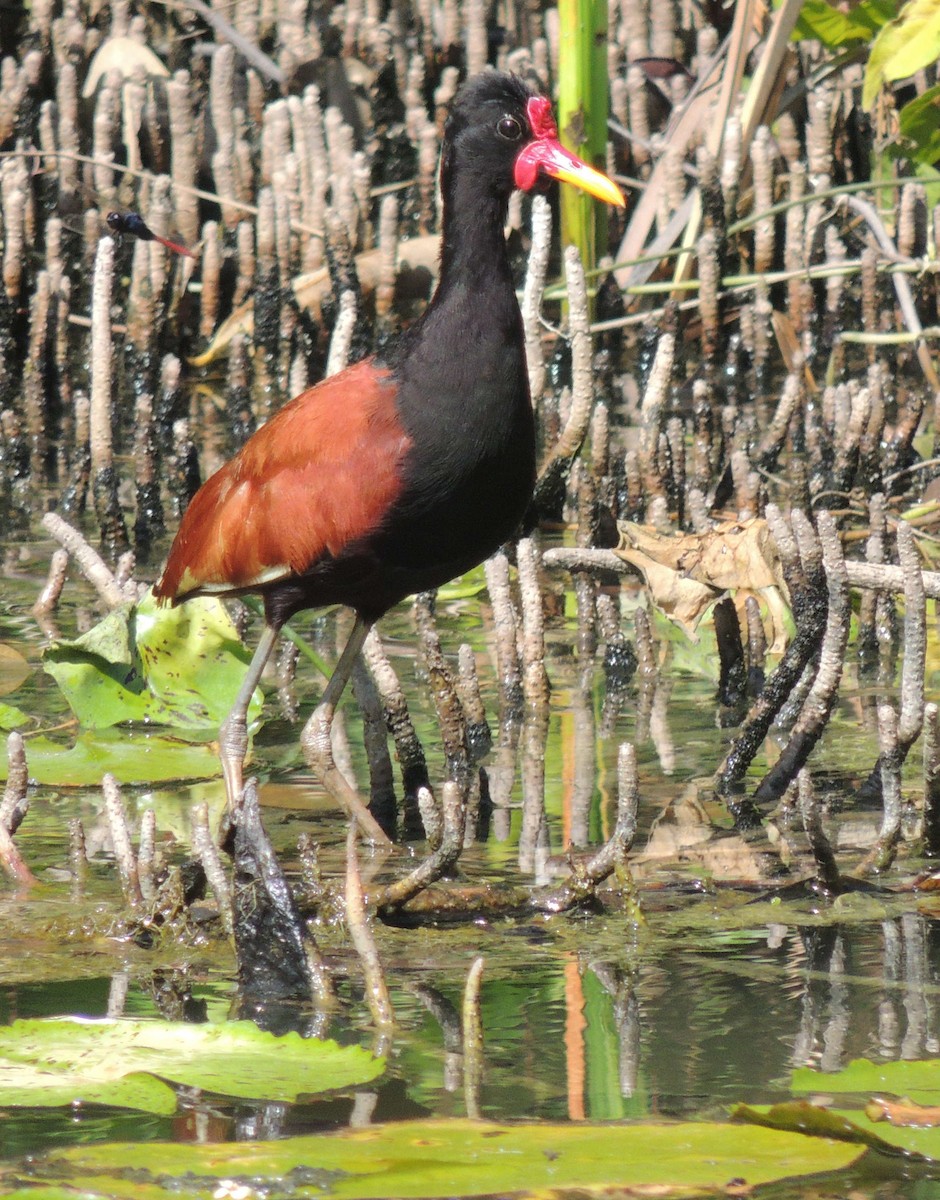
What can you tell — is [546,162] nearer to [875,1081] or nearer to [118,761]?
[118,761]

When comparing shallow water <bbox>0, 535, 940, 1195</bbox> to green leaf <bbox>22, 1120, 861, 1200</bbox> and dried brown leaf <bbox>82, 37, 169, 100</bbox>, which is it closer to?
green leaf <bbox>22, 1120, 861, 1200</bbox>

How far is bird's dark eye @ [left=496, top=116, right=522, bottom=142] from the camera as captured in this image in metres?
3.86

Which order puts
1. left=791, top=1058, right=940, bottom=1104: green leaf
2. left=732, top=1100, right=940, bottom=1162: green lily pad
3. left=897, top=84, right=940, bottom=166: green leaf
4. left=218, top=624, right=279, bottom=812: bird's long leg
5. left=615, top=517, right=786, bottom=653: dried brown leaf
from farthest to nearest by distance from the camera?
left=897, top=84, right=940, bottom=166: green leaf < left=615, top=517, right=786, bottom=653: dried brown leaf < left=218, top=624, right=279, bottom=812: bird's long leg < left=791, top=1058, right=940, bottom=1104: green leaf < left=732, top=1100, right=940, bottom=1162: green lily pad

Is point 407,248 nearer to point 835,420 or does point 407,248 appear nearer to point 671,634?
point 835,420

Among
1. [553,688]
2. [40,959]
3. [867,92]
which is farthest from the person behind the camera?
[867,92]

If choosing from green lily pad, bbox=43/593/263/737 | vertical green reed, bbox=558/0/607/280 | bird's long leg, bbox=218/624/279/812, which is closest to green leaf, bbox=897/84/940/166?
vertical green reed, bbox=558/0/607/280

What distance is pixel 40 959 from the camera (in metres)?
3.25

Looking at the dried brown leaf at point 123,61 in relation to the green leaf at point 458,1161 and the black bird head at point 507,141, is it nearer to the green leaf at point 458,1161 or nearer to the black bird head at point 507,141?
the black bird head at point 507,141

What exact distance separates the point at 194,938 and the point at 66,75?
24.2ft

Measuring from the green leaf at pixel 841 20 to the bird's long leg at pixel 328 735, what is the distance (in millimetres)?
4076

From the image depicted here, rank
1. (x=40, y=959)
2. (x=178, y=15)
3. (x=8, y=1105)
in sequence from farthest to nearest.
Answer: (x=178, y=15)
(x=40, y=959)
(x=8, y=1105)

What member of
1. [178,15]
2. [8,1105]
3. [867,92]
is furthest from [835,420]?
[178,15]

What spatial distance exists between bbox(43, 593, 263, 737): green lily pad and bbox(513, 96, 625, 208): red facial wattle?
1.43 meters

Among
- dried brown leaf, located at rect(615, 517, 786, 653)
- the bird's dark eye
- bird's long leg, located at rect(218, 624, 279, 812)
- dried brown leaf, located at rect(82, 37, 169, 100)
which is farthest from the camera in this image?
dried brown leaf, located at rect(82, 37, 169, 100)
